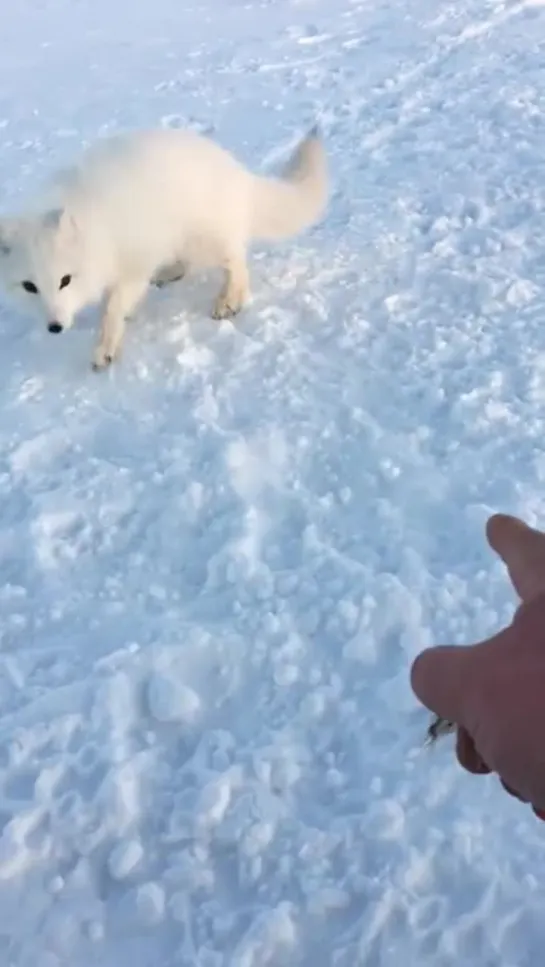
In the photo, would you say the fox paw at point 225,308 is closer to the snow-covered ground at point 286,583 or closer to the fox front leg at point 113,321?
the snow-covered ground at point 286,583

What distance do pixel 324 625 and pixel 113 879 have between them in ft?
2.41

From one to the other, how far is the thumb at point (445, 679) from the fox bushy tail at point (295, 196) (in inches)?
104

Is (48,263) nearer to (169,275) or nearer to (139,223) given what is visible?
A: (139,223)

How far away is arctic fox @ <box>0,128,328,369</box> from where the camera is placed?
9.71 ft

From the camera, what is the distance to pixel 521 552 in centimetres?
106

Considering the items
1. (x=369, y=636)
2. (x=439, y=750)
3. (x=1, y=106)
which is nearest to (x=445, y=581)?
(x=369, y=636)

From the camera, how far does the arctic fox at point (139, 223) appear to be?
9.71ft

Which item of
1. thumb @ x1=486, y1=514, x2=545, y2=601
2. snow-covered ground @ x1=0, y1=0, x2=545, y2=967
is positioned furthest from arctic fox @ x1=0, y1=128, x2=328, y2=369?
thumb @ x1=486, y1=514, x2=545, y2=601

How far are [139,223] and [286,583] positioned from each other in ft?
4.33

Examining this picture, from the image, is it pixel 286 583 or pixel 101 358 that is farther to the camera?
pixel 101 358

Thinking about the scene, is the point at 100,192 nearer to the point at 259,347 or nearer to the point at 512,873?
the point at 259,347

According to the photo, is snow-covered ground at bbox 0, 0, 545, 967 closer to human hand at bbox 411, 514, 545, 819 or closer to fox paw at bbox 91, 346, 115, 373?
fox paw at bbox 91, 346, 115, 373

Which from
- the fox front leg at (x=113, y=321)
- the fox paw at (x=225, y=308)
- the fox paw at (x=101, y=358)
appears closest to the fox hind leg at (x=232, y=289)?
the fox paw at (x=225, y=308)

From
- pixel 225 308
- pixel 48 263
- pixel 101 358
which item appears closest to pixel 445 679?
pixel 48 263
